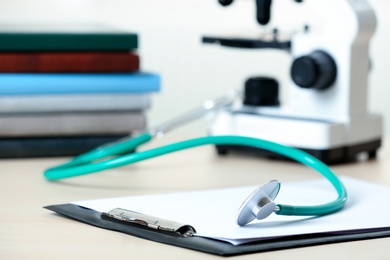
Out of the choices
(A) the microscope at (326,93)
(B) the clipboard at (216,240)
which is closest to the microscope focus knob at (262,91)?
(A) the microscope at (326,93)

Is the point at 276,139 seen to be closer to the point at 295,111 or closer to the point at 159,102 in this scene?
the point at 295,111

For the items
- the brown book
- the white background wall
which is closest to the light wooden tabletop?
the brown book

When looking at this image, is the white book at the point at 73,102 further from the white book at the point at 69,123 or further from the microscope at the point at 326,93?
the microscope at the point at 326,93

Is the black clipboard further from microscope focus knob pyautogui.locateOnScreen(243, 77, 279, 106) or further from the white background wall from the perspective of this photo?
the white background wall

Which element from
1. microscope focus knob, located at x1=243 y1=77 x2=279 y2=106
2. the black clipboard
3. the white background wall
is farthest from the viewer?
the white background wall

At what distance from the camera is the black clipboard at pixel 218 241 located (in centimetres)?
63

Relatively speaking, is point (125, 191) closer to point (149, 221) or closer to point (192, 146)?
point (192, 146)

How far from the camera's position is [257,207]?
676 millimetres

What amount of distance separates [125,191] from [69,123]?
24 centimetres

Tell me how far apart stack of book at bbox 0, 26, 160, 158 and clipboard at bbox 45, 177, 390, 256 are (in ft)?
1.16

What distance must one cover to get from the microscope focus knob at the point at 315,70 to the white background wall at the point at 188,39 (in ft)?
2.19

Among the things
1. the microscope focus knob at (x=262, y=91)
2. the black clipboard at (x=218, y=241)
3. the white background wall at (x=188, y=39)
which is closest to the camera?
the black clipboard at (x=218, y=241)

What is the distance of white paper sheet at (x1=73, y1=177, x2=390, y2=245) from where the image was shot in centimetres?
67

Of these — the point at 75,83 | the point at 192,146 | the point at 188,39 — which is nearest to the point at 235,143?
the point at 192,146
